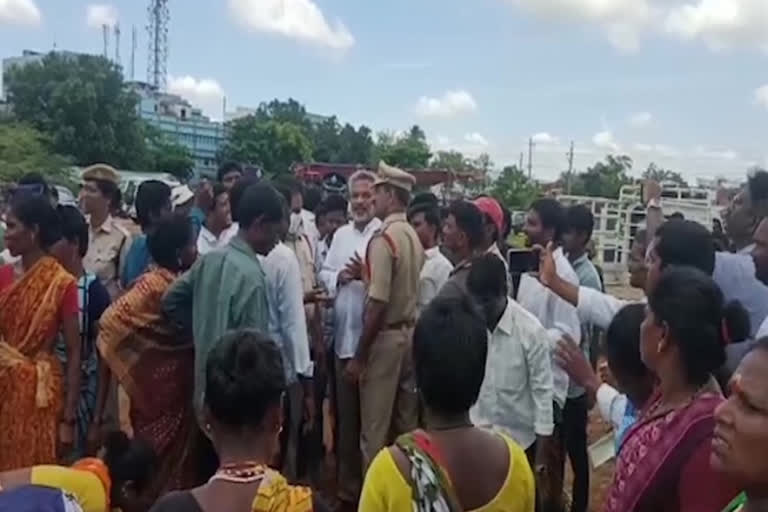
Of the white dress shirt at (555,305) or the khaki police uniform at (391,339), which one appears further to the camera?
the khaki police uniform at (391,339)

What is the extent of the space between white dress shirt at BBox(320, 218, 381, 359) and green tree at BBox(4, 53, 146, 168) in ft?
128

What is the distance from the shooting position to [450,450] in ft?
7.57

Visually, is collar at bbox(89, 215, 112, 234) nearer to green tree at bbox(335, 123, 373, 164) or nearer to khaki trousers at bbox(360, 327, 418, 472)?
khaki trousers at bbox(360, 327, 418, 472)

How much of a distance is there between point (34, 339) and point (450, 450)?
2.44 m

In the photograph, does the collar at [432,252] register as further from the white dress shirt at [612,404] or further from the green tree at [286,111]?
the green tree at [286,111]

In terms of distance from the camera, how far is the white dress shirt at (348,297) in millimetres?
5605

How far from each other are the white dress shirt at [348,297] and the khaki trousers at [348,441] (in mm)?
122

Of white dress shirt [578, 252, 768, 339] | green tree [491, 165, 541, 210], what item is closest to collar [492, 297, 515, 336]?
white dress shirt [578, 252, 768, 339]

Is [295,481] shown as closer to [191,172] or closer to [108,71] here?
[108,71]

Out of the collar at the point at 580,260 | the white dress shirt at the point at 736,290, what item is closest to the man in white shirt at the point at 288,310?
the white dress shirt at the point at 736,290

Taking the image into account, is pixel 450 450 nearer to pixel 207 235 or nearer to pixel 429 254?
pixel 429 254

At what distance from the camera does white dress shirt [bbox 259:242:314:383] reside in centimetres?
477

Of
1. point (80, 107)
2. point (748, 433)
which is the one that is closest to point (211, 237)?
point (748, 433)

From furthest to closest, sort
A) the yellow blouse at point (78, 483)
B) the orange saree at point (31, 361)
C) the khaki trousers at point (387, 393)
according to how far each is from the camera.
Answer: the khaki trousers at point (387, 393), the orange saree at point (31, 361), the yellow blouse at point (78, 483)
